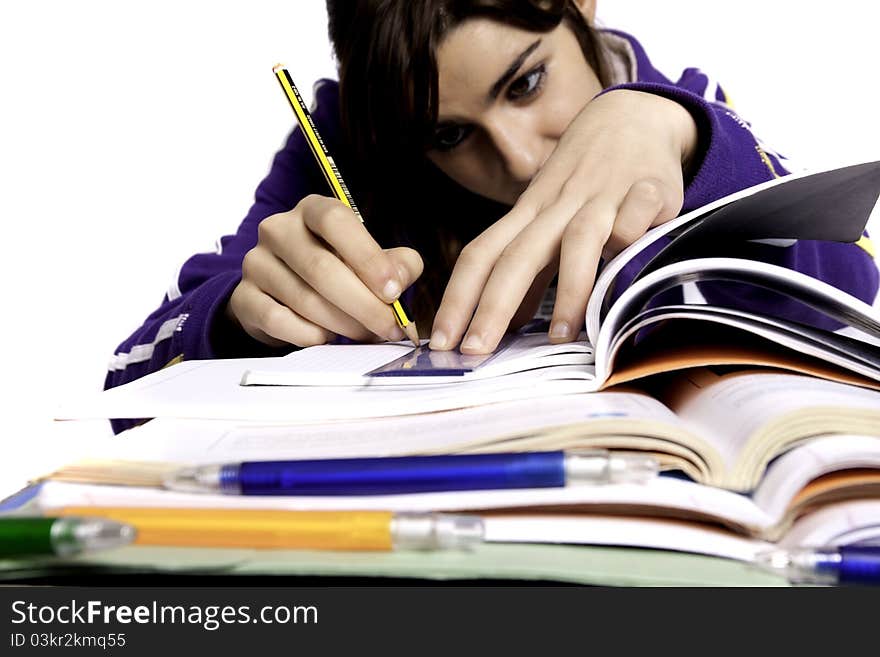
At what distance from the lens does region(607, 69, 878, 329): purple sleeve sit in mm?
722

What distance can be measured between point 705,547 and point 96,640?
0.68ft

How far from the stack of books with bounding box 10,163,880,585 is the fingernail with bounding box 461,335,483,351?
14mm

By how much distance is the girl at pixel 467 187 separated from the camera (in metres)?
0.59

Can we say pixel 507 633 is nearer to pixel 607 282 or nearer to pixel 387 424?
pixel 387 424

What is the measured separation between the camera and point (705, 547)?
288 mm

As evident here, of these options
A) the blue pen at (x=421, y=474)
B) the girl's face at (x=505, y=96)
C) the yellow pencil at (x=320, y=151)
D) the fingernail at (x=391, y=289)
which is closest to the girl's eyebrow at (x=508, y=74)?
the girl's face at (x=505, y=96)

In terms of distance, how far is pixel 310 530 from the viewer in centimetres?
27

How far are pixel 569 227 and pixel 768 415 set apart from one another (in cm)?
25

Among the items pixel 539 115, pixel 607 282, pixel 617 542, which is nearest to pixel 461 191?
pixel 539 115

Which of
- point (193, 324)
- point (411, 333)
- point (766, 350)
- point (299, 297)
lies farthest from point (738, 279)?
point (193, 324)

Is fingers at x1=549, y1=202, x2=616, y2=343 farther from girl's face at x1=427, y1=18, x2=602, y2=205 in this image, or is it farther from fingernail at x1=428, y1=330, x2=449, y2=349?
girl's face at x1=427, y1=18, x2=602, y2=205

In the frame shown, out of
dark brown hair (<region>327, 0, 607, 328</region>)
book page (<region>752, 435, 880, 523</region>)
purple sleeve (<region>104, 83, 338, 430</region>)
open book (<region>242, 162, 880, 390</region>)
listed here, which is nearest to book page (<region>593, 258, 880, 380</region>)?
open book (<region>242, 162, 880, 390</region>)

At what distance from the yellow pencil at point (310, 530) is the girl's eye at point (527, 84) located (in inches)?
36.0

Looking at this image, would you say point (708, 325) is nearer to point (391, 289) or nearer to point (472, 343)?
point (472, 343)
